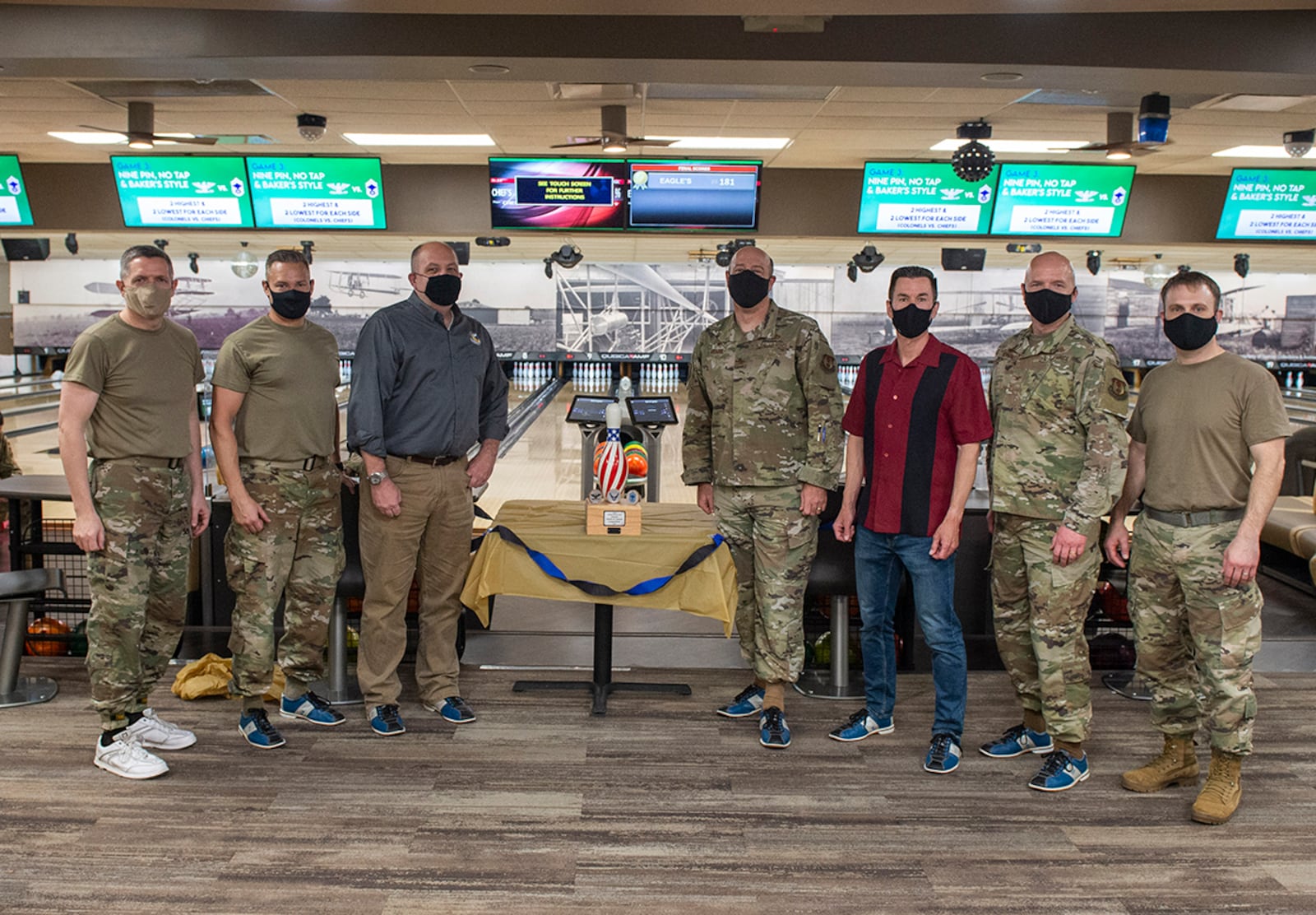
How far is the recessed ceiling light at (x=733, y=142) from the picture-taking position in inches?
250

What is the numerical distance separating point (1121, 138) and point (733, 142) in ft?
6.64

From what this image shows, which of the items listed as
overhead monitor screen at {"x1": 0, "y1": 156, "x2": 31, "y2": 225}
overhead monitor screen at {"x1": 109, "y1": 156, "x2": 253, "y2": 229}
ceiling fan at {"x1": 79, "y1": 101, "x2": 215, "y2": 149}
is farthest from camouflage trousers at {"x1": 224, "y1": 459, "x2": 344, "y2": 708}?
overhead monitor screen at {"x1": 0, "y1": 156, "x2": 31, "y2": 225}

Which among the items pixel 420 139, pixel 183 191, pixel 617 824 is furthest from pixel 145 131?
pixel 617 824

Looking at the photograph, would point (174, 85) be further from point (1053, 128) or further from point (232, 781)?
point (1053, 128)

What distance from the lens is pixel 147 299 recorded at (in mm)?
3000

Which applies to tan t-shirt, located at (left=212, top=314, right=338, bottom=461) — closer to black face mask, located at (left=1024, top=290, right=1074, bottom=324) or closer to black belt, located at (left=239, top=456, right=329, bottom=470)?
black belt, located at (left=239, top=456, right=329, bottom=470)

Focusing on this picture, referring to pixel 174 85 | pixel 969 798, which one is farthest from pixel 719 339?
pixel 174 85

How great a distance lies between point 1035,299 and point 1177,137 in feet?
12.1

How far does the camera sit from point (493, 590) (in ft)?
11.2

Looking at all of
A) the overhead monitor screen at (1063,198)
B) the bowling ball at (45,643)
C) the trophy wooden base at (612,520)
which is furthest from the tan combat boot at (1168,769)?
the overhead monitor screen at (1063,198)

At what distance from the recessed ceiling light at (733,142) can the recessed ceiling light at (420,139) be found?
999mm

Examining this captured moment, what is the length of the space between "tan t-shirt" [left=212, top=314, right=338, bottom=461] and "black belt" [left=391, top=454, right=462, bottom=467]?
0.24 meters

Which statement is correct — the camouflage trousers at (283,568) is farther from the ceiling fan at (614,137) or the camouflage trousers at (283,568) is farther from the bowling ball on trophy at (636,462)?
the ceiling fan at (614,137)

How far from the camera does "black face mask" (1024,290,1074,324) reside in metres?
3.01
